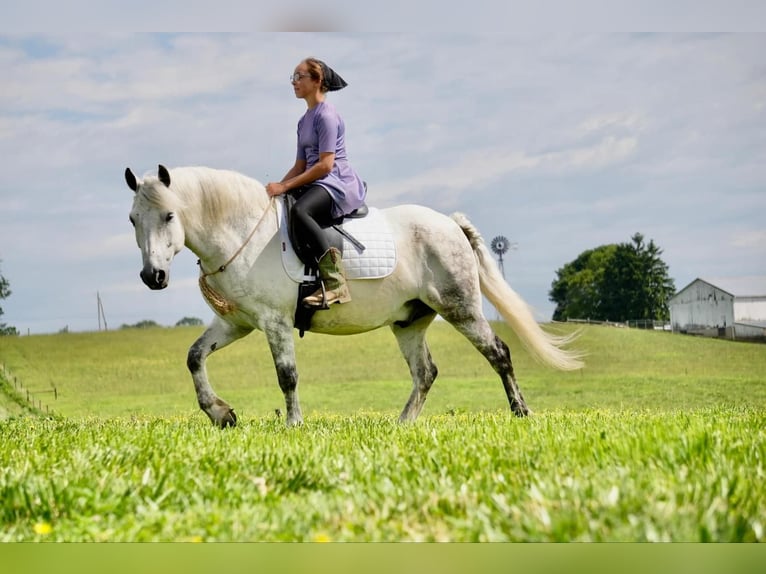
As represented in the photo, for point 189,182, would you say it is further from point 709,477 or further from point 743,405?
point 743,405

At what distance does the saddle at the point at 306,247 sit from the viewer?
252 inches

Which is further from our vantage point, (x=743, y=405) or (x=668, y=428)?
(x=743, y=405)

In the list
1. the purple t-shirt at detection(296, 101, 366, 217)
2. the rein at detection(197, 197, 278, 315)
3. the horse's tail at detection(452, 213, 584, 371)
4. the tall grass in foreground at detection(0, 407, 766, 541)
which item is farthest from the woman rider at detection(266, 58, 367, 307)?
the tall grass in foreground at detection(0, 407, 766, 541)

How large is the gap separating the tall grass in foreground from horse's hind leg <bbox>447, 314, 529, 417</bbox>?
1.73m

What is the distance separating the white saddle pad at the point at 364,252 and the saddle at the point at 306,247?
0.03 meters

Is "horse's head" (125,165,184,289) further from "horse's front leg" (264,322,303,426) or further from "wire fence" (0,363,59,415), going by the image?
"wire fence" (0,363,59,415)

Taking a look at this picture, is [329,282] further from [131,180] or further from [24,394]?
[24,394]

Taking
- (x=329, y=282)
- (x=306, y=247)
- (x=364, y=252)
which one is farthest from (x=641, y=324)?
(x=306, y=247)

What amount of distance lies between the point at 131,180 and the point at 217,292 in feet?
3.66

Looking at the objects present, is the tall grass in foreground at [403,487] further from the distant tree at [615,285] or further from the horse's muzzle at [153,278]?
the distant tree at [615,285]

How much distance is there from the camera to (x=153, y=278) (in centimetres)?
590

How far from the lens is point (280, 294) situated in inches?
252

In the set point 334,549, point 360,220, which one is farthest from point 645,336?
point 334,549

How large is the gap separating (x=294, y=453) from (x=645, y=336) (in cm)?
522
